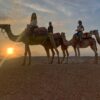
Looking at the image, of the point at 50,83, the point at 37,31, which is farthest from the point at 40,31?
the point at 50,83

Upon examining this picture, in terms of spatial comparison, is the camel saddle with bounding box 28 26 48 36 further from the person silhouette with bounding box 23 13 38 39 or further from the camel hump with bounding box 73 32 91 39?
the camel hump with bounding box 73 32 91 39

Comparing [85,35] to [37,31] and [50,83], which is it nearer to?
[37,31]

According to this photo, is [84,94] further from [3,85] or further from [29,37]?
[29,37]

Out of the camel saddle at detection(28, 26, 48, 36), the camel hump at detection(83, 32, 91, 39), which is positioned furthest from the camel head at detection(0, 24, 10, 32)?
the camel hump at detection(83, 32, 91, 39)

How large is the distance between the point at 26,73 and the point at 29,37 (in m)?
5.95

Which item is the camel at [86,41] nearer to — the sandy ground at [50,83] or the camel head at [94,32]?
the camel head at [94,32]

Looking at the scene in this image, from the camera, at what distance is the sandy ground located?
18969 millimetres

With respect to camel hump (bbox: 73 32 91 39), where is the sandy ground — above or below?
below

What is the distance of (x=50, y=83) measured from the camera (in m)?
20.8

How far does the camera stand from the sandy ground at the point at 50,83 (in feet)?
62.2

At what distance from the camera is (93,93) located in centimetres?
1942

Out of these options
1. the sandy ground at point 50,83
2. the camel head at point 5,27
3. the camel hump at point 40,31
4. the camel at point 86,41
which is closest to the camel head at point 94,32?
the camel at point 86,41

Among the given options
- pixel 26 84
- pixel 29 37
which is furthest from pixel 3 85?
pixel 29 37

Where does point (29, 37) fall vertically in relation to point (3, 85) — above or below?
above
